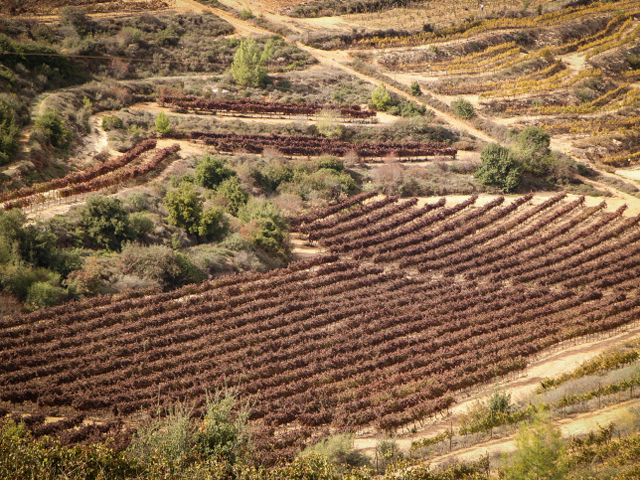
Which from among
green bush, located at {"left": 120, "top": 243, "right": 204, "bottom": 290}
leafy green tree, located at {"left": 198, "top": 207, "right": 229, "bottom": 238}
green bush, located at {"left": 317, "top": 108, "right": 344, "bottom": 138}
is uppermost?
green bush, located at {"left": 317, "top": 108, "right": 344, "bottom": 138}

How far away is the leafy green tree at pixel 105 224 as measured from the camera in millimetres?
24531

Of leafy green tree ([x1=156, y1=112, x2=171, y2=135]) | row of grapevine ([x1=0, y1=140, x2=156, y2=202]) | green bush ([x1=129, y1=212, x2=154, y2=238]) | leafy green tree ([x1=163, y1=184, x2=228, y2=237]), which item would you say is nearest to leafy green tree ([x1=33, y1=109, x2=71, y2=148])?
row of grapevine ([x1=0, y1=140, x2=156, y2=202])

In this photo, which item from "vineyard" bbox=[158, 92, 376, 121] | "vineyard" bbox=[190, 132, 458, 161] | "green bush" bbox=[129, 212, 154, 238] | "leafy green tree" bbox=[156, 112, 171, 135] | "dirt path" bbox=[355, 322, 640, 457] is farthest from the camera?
"vineyard" bbox=[158, 92, 376, 121]

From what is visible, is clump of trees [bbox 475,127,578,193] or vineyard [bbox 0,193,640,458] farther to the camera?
clump of trees [bbox 475,127,578,193]

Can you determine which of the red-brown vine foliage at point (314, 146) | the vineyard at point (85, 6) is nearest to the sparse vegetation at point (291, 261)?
the red-brown vine foliage at point (314, 146)

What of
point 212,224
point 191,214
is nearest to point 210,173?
point 191,214

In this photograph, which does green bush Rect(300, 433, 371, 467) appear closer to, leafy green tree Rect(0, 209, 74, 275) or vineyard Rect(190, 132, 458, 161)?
leafy green tree Rect(0, 209, 74, 275)

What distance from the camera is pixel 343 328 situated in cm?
2166

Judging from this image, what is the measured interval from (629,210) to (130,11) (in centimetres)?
5321

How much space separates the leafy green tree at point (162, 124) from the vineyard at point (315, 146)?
1.85m

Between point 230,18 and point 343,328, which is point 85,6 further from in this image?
point 343,328

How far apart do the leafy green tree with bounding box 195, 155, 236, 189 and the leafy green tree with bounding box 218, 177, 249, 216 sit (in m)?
0.83

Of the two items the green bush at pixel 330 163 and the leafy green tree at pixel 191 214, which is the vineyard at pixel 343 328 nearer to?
the leafy green tree at pixel 191 214

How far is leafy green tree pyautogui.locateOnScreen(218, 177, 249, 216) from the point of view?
31.1 metres
